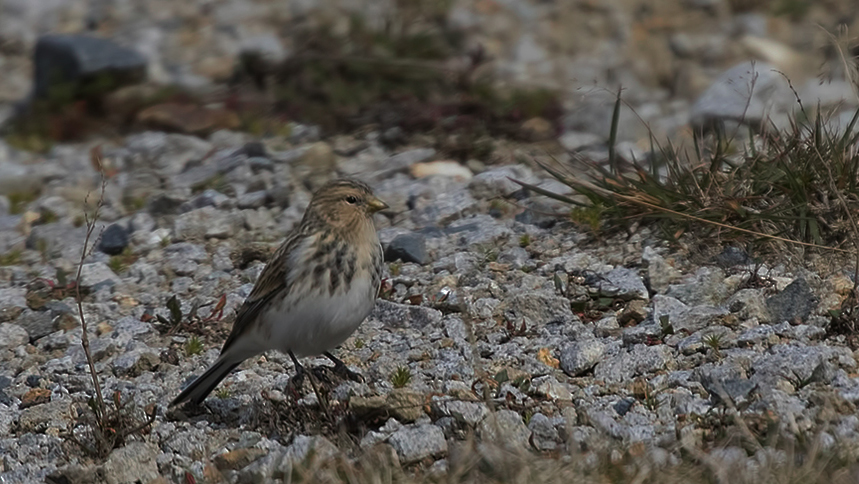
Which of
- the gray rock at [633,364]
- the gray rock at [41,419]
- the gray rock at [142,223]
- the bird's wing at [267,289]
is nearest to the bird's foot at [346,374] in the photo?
the bird's wing at [267,289]

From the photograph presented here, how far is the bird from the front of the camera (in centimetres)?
548

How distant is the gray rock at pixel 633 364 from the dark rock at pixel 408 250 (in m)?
1.69

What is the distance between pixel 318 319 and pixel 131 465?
1.01 m

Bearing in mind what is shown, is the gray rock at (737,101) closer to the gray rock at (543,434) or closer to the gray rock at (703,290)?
the gray rock at (703,290)

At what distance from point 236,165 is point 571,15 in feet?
15.1

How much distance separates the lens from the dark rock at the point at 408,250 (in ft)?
23.2

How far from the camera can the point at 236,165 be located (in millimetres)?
8766

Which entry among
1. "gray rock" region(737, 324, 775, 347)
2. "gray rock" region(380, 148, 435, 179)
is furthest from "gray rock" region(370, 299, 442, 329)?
"gray rock" region(380, 148, 435, 179)

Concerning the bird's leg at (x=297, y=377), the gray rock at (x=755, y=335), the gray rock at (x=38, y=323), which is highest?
the gray rock at (x=755, y=335)

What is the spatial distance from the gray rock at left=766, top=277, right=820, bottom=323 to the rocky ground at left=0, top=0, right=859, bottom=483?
0.04 ft

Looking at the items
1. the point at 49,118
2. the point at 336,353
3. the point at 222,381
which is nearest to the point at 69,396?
the point at 222,381

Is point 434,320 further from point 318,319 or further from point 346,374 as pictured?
point 318,319

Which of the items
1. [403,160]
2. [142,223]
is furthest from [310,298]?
[403,160]

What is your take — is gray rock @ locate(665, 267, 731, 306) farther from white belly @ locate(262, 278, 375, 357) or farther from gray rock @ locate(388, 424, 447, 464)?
gray rock @ locate(388, 424, 447, 464)
